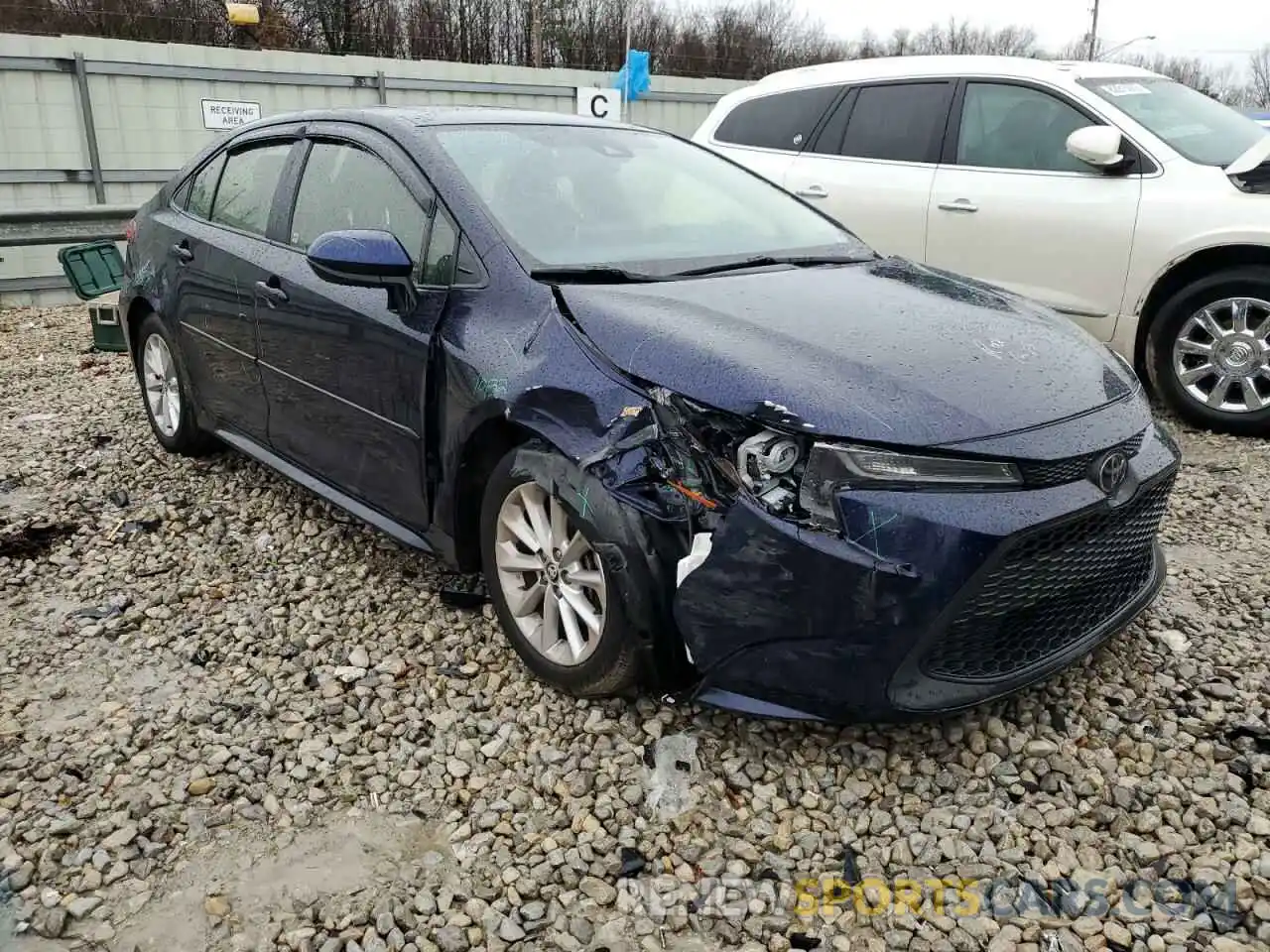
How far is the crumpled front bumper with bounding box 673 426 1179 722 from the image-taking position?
7.32ft

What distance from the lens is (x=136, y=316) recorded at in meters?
5.12

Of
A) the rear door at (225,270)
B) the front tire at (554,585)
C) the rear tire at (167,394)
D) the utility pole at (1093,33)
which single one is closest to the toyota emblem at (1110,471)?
the front tire at (554,585)

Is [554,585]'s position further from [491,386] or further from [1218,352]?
[1218,352]

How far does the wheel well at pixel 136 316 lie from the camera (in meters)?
5.00

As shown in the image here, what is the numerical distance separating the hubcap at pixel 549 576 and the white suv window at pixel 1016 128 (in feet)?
13.2

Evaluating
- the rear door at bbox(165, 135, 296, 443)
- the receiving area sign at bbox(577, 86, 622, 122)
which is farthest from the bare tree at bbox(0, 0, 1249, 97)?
the rear door at bbox(165, 135, 296, 443)

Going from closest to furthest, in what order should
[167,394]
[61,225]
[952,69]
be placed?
[167,394], [952,69], [61,225]

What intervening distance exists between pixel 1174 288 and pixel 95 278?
26.3 ft

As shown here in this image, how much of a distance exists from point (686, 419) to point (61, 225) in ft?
29.2

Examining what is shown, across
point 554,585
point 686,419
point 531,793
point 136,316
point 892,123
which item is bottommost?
point 531,793

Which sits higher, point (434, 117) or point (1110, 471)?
point (434, 117)

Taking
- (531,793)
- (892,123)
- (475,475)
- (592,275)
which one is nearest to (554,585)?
(475,475)

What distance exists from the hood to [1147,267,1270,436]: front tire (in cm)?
242

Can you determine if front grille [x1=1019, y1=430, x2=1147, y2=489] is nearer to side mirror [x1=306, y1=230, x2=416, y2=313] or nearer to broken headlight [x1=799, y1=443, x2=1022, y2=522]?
broken headlight [x1=799, y1=443, x2=1022, y2=522]
